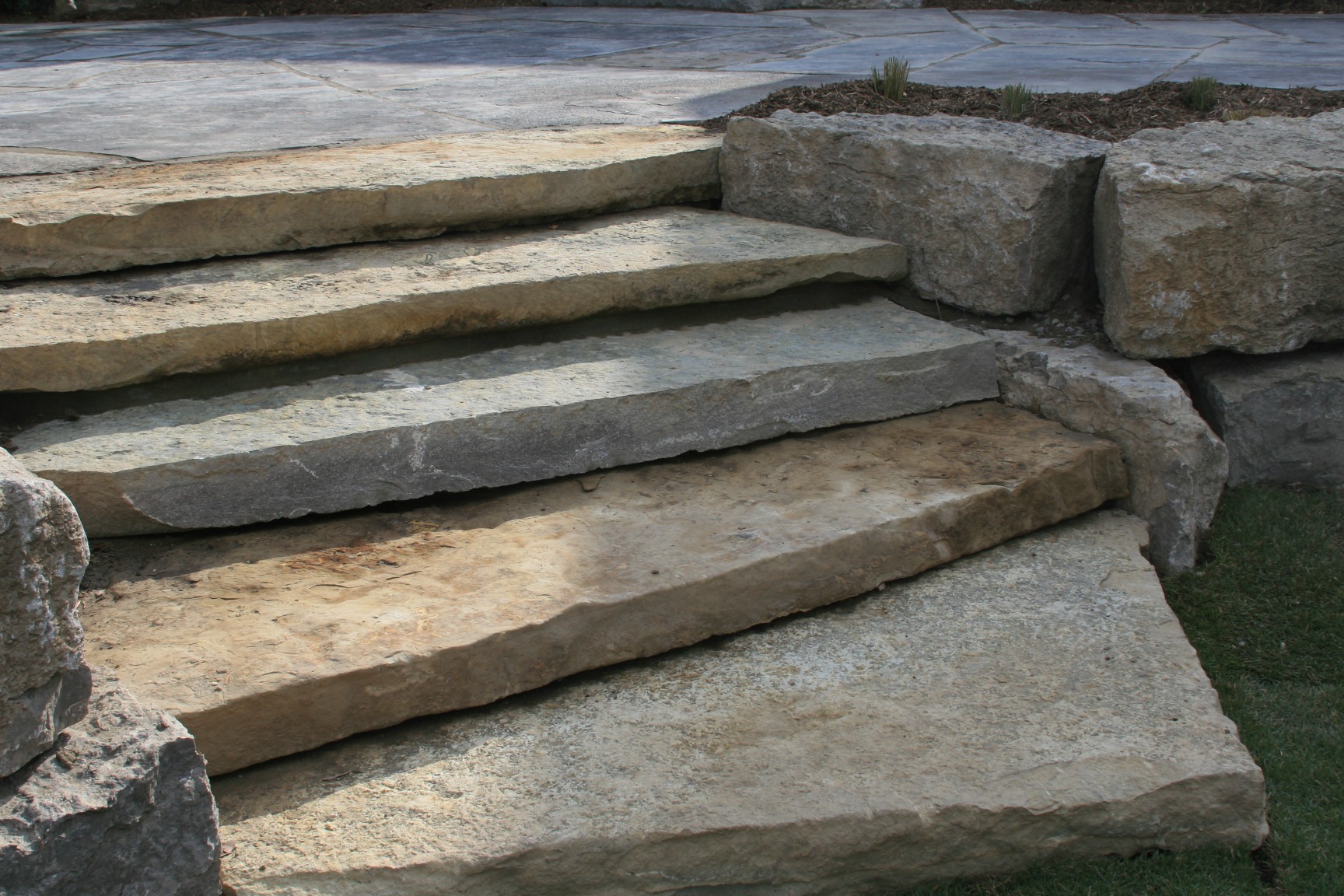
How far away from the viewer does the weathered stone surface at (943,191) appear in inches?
113

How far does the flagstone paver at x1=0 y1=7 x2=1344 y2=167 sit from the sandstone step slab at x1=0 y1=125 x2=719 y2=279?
38 cm

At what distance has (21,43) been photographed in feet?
20.5

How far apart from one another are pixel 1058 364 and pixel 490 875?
1.87m

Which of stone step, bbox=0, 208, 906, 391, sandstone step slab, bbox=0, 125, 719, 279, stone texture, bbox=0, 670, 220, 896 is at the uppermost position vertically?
sandstone step slab, bbox=0, 125, 719, 279

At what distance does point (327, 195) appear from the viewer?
277 centimetres

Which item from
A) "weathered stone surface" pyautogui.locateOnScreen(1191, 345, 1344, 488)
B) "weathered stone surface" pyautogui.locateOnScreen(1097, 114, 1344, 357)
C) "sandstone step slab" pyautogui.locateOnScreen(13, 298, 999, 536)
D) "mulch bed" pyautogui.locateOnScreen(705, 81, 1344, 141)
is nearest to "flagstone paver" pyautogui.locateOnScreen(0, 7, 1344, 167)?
"mulch bed" pyautogui.locateOnScreen(705, 81, 1344, 141)

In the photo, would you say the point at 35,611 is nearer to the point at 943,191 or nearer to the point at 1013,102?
the point at 943,191

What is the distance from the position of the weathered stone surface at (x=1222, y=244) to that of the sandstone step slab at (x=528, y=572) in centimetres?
40

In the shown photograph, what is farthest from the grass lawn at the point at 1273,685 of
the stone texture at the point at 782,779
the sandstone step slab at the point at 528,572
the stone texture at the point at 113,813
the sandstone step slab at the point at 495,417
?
the stone texture at the point at 113,813

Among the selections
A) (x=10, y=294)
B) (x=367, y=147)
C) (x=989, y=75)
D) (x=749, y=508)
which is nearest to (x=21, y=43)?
(x=367, y=147)

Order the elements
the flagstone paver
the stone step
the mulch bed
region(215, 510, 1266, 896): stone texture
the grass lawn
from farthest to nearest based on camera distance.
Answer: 1. the flagstone paver
2. the mulch bed
3. the stone step
4. the grass lawn
5. region(215, 510, 1266, 896): stone texture

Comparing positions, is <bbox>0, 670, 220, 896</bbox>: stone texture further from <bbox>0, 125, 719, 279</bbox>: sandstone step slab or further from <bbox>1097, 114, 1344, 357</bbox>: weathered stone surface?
<bbox>1097, 114, 1344, 357</bbox>: weathered stone surface

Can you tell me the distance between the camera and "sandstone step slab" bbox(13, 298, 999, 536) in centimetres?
213

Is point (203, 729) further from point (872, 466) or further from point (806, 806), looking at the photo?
point (872, 466)
